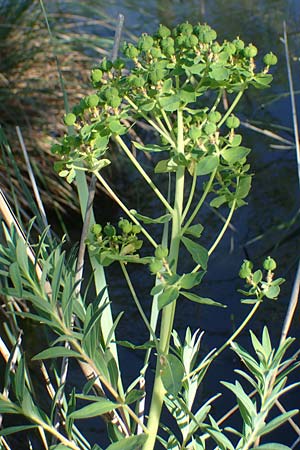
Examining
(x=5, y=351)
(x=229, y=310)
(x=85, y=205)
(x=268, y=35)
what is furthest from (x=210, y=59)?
(x=268, y=35)

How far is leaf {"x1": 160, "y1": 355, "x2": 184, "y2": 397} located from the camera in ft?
1.54

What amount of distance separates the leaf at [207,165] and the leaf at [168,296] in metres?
0.08

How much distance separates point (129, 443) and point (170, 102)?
0.23 meters

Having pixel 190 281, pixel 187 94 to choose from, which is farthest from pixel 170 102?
pixel 190 281

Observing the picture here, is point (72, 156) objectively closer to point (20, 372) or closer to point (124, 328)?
point (20, 372)

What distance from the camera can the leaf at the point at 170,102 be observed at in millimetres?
473

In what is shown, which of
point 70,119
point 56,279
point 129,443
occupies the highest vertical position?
point 70,119

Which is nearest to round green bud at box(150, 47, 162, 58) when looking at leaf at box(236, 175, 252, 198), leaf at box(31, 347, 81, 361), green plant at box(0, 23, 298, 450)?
green plant at box(0, 23, 298, 450)

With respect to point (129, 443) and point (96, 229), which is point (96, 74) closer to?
point (96, 229)

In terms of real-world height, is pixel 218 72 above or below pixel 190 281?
above

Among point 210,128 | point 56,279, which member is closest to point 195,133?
point 210,128

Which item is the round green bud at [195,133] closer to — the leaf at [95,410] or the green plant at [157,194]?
the green plant at [157,194]

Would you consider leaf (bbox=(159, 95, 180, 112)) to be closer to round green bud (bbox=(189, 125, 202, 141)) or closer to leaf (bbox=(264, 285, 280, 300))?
round green bud (bbox=(189, 125, 202, 141))

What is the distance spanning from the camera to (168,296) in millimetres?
453
